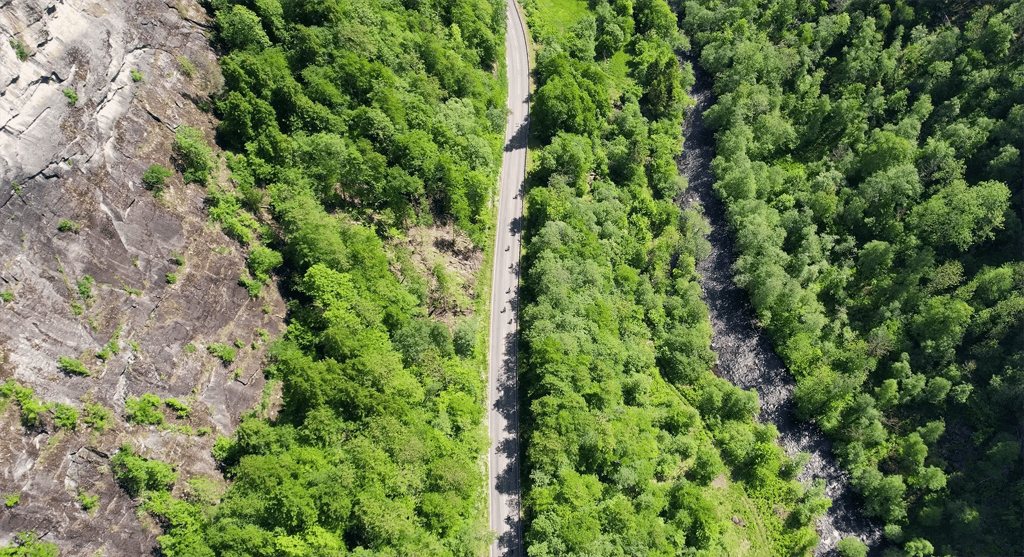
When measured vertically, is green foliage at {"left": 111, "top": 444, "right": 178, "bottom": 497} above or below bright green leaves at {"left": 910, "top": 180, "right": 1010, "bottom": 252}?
below

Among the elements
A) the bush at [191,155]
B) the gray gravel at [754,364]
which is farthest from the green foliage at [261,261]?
the gray gravel at [754,364]

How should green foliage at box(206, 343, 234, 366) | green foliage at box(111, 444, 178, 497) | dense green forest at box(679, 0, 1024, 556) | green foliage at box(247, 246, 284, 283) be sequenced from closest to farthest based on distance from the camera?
green foliage at box(111, 444, 178, 497) → green foliage at box(206, 343, 234, 366) → green foliage at box(247, 246, 284, 283) → dense green forest at box(679, 0, 1024, 556)

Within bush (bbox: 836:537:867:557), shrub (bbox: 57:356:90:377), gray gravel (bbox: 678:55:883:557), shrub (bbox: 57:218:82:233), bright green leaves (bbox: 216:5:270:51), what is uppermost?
bright green leaves (bbox: 216:5:270:51)

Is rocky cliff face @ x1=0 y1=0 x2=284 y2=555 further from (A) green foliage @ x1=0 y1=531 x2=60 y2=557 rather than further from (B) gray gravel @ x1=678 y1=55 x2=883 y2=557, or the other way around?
(B) gray gravel @ x1=678 y1=55 x2=883 y2=557

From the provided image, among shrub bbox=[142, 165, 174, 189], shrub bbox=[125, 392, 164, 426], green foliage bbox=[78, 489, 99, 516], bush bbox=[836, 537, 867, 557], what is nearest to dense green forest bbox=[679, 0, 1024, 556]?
bush bbox=[836, 537, 867, 557]

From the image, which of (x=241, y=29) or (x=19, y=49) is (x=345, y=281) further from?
(x=241, y=29)

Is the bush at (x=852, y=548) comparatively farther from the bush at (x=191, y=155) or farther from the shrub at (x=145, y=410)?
the bush at (x=191, y=155)

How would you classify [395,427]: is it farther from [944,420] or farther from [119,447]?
[944,420]

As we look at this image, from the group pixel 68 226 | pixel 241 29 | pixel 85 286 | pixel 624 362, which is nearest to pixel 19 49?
pixel 68 226
